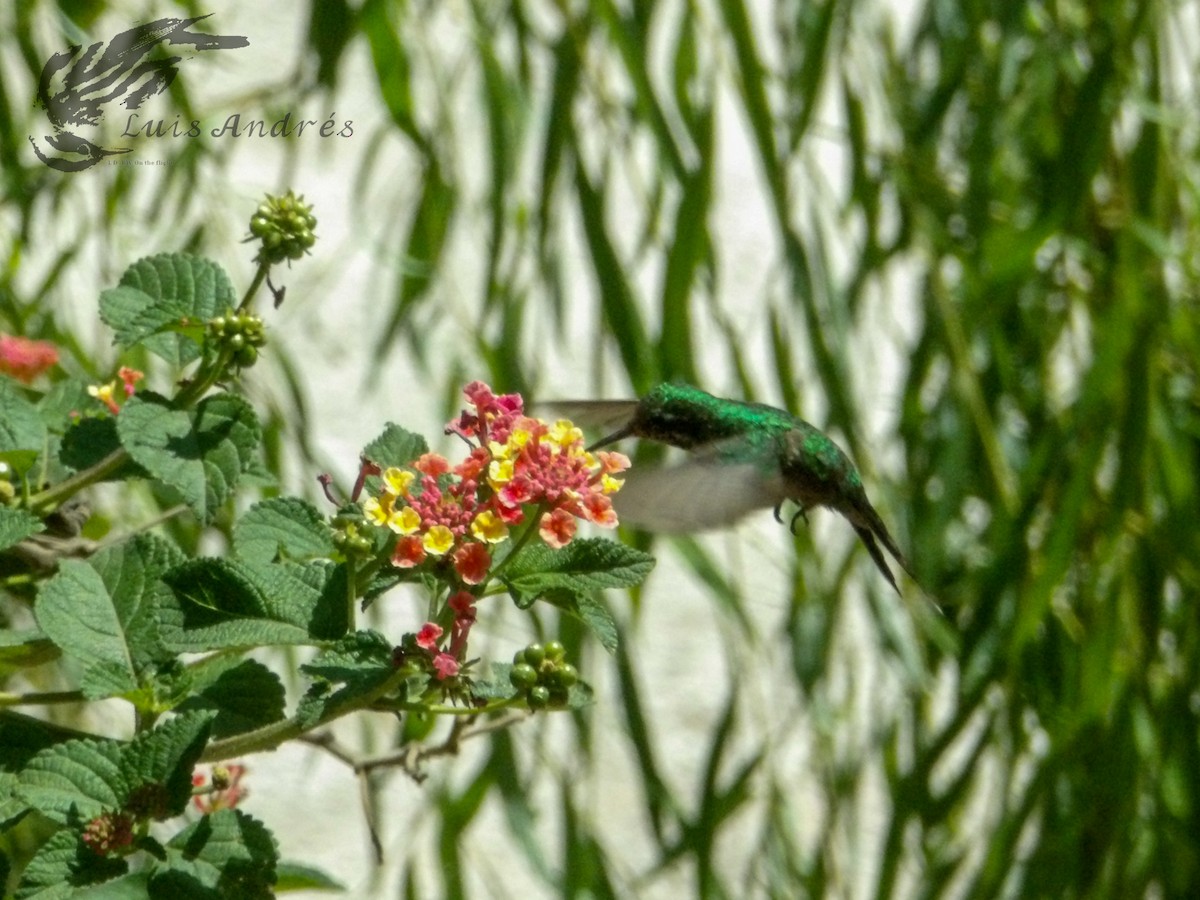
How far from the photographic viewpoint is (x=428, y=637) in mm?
693

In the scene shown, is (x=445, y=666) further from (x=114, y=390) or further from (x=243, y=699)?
(x=114, y=390)

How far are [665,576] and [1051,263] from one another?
5.05 feet

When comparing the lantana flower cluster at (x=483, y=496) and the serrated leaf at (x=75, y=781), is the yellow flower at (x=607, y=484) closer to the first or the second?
the lantana flower cluster at (x=483, y=496)

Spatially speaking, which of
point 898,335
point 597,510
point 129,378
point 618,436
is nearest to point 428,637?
point 597,510

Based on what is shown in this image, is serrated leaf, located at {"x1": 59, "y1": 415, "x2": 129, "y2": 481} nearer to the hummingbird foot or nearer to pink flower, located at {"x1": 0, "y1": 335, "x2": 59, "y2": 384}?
pink flower, located at {"x1": 0, "y1": 335, "x2": 59, "y2": 384}

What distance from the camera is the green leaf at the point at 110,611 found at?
0.79 metres

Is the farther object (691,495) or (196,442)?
(691,495)

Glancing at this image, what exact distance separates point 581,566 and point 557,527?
2 cm

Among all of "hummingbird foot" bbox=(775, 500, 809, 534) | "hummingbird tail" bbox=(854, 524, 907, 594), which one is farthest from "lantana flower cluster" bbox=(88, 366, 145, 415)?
"hummingbird tail" bbox=(854, 524, 907, 594)

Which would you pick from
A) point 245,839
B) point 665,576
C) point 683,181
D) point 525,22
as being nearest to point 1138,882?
point 683,181

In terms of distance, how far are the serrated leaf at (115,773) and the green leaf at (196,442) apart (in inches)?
4.2

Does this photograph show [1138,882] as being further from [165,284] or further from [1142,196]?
[165,284]

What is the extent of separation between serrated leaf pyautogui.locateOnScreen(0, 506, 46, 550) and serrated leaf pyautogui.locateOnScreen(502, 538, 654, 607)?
0.23 m

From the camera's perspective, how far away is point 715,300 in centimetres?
160
